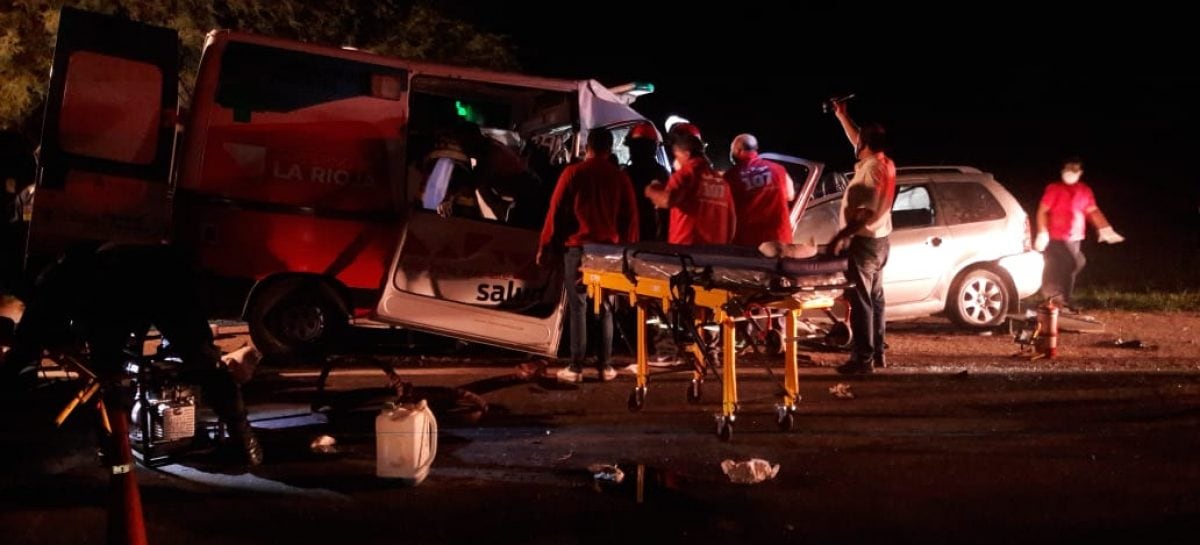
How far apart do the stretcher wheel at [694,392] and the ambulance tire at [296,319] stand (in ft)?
8.30

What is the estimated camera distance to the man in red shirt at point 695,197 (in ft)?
24.8

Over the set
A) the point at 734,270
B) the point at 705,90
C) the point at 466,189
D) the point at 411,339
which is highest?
the point at 705,90

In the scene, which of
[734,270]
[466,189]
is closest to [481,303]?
[466,189]

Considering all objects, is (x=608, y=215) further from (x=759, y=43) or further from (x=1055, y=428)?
(x=759, y=43)

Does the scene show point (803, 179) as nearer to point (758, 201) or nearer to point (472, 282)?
point (758, 201)

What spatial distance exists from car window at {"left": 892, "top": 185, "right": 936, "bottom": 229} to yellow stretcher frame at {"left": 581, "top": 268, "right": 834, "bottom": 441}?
3992mm

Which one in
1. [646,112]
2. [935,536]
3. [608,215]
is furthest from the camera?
[646,112]

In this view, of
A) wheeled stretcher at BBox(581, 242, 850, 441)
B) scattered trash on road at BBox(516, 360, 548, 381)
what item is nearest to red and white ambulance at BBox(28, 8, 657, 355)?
scattered trash on road at BBox(516, 360, 548, 381)

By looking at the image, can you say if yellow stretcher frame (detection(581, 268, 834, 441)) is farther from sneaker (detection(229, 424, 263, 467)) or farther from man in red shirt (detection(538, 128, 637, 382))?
sneaker (detection(229, 424, 263, 467))

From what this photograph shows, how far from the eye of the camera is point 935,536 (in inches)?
194

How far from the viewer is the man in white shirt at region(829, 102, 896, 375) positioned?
8250 millimetres

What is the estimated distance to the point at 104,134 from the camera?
7.38m

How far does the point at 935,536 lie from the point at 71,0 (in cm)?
1119

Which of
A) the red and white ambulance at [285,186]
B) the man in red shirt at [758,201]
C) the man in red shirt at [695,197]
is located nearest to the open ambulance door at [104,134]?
the red and white ambulance at [285,186]
